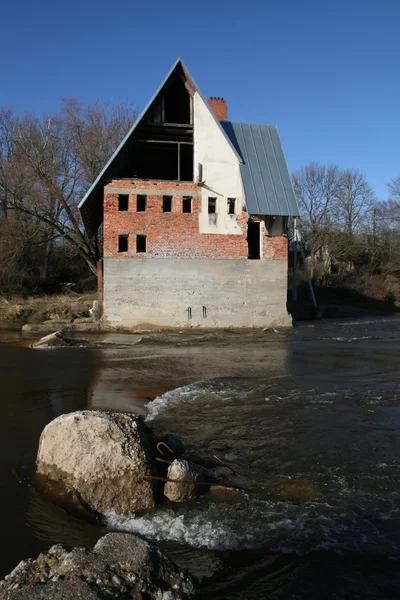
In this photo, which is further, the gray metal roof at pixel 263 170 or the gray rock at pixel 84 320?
the gray metal roof at pixel 263 170

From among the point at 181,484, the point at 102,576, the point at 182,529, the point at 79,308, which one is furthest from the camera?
the point at 79,308

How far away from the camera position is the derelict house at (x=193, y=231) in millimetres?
21422

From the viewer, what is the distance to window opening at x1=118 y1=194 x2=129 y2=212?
2183 cm

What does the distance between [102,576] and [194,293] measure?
19005 millimetres

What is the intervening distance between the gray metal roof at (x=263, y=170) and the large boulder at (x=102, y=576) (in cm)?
1966

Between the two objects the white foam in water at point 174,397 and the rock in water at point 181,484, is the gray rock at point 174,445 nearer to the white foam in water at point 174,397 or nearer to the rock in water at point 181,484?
the rock in water at point 181,484

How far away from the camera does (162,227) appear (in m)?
21.8

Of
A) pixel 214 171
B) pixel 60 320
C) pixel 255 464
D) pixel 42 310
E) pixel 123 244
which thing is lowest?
pixel 255 464

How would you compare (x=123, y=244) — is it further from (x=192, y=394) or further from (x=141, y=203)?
(x=192, y=394)

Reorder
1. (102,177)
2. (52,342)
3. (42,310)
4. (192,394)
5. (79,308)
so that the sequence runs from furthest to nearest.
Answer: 1. (42,310)
2. (79,308)
3. (102,177)
4. (52,342)
5. (192,394)

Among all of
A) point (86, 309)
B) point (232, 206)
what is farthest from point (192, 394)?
point (86, 309)

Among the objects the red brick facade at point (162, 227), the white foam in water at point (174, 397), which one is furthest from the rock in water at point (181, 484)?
the red brick facade at point (162, 227)

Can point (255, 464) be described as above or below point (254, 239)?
below

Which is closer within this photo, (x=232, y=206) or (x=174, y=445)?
(x=174, y=445)
